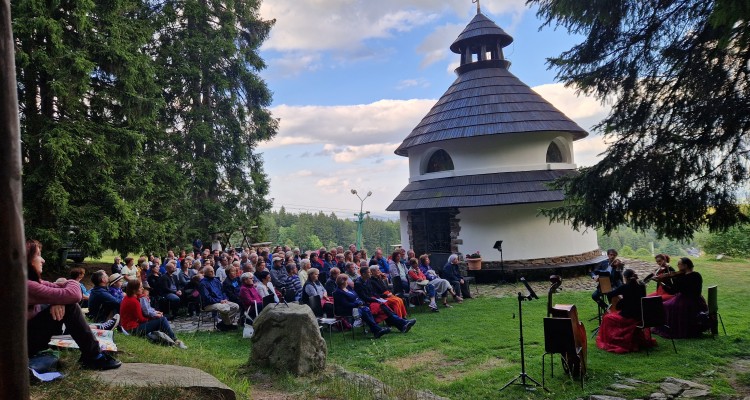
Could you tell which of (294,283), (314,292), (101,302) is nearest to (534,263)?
(294,283)

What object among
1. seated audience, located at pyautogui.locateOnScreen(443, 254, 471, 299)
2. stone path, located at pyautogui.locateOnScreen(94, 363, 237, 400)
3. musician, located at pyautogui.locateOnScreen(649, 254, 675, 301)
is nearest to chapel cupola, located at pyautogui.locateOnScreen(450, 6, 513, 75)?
seated audience, located at pyautogui.locateOnScreen(443, 254, 471, 299)

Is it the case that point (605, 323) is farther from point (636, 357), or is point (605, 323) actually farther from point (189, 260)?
point (189, 260)

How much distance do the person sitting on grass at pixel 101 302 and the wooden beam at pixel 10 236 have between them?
5.71 meters

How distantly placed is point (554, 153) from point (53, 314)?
16311mm

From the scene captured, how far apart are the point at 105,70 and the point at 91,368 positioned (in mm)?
11375

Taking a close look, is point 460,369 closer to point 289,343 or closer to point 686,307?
point 289,343

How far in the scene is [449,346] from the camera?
7.86 m

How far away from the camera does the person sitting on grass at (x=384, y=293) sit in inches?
376

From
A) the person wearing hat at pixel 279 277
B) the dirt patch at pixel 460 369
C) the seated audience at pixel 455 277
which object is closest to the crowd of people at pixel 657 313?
the dirt patch at pixel 460 369

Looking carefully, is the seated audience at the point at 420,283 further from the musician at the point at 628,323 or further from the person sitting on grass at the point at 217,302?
the musician at the point at 628,323

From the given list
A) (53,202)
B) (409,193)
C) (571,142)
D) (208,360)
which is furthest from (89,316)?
(571,142)

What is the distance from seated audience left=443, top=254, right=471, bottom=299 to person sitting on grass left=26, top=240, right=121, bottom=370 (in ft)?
29.3

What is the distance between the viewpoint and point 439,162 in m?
17.8

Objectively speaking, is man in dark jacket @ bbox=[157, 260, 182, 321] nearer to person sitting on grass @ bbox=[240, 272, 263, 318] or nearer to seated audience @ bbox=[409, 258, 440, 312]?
person sitting on grass @ bbox=[240, 272, 263, 318]
